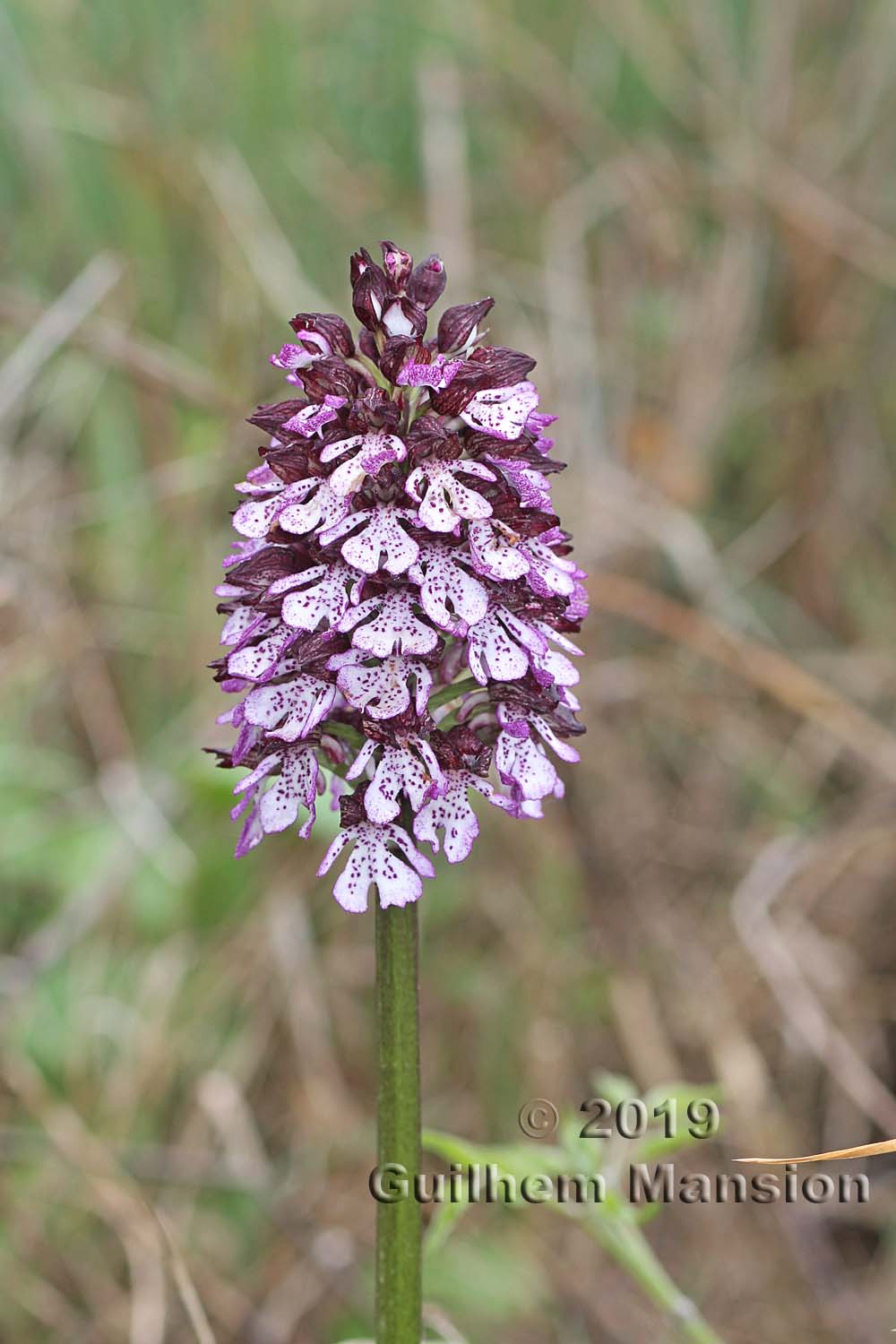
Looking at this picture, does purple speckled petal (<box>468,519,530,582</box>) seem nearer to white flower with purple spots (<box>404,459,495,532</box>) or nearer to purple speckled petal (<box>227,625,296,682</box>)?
white flower with purple spots (<box>404,459,495,532</box>)

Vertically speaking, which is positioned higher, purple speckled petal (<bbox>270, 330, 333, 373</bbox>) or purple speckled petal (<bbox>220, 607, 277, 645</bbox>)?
purple speckled petal (<bbox>270, 330, 333, 373</bbox>)

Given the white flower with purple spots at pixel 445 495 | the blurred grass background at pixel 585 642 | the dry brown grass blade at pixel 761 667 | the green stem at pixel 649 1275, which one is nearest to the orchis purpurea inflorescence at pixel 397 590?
the white flower with purple spots at pixel 445 495

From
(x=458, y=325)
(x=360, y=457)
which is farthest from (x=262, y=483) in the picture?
(x=458, y=325)

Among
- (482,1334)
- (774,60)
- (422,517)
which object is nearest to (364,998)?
(482,1334)

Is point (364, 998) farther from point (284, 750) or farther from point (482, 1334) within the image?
point (284, 750)

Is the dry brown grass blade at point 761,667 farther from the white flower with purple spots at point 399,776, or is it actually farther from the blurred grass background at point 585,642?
the white flower with purple spots at point 399,776

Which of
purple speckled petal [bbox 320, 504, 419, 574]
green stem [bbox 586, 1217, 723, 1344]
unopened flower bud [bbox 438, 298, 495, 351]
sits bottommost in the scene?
green stem [bbox 586, 1217, 723, 1344]

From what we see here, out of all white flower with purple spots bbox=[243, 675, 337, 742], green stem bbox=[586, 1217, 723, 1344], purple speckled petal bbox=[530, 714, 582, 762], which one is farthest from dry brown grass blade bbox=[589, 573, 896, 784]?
white flower with purple spots bbox=[243, 675, 337, 742]
